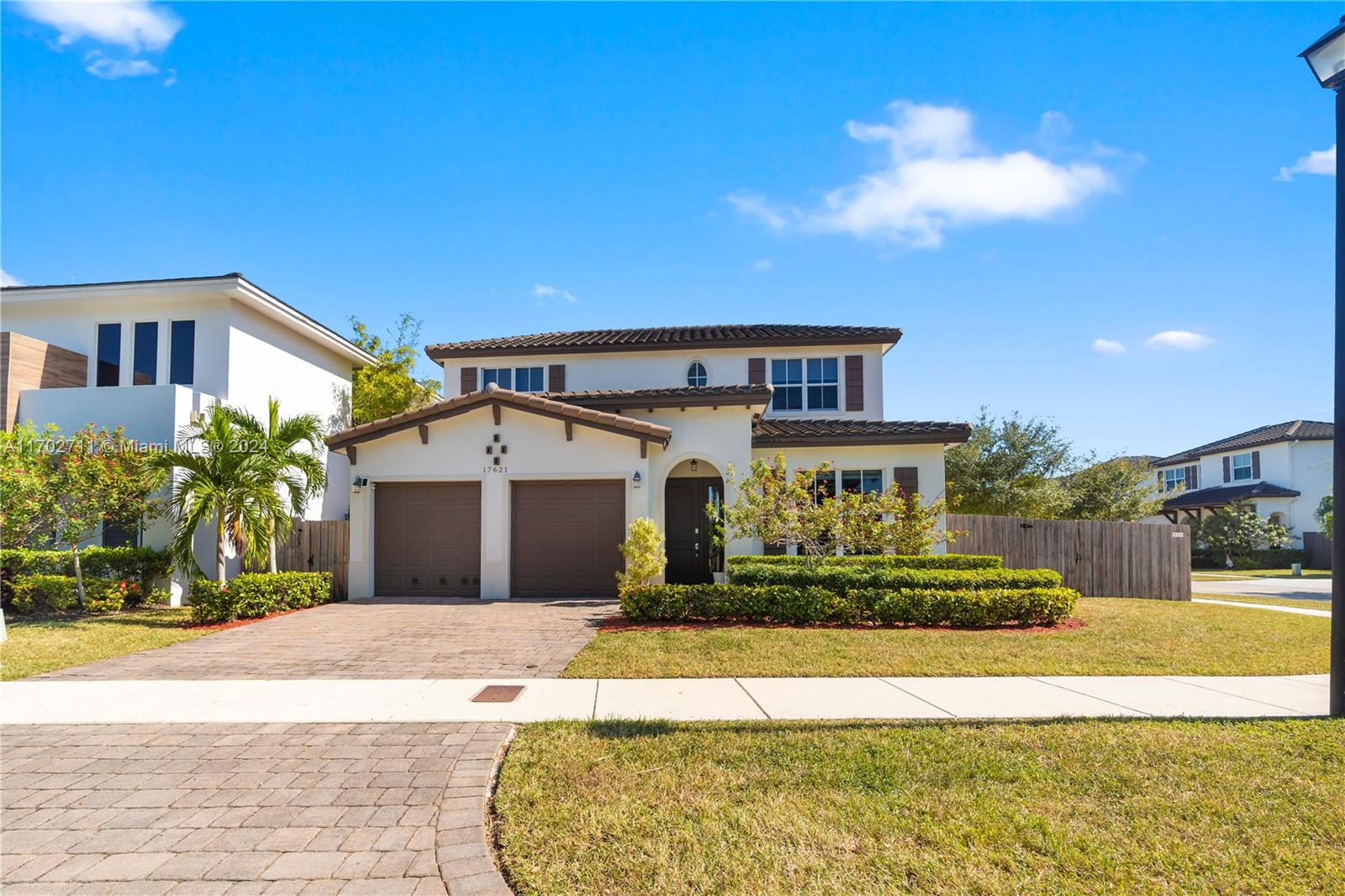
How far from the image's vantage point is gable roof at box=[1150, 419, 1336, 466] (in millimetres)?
36000

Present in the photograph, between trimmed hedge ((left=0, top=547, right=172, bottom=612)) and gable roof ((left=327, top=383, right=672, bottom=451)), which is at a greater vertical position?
gable roof ((left=327, top=383, right=672, bottom=451))

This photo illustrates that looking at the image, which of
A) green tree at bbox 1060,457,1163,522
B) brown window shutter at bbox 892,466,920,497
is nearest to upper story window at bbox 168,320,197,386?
brown window shutter at bbox 892,466,920,497

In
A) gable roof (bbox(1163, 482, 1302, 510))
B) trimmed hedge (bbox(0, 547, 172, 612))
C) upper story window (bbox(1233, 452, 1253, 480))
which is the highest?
upper story window (bbox(1233, 452, 1253, 480))

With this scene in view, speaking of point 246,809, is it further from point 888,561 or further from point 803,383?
A: point 803,383

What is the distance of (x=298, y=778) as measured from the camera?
500cm

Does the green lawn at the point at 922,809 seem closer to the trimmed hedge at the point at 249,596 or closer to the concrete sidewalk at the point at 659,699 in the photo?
the concrete sidewalk at the point at 659,699

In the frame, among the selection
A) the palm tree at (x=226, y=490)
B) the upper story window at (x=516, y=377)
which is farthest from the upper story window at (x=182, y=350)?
the upper story window at (x=516, y=377)

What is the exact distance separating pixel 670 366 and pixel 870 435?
6523 mm

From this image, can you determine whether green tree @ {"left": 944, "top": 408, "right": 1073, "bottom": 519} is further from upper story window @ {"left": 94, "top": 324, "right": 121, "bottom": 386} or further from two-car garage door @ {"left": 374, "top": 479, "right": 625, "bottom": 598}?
upper story window @ {"left": 94, "top": 324, "right": 121, "bottom": 386}

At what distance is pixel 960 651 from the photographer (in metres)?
9.58

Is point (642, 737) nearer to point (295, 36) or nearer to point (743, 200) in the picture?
point (743, 200)

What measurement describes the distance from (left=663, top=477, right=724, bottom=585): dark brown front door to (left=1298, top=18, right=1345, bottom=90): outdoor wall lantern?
510 inches

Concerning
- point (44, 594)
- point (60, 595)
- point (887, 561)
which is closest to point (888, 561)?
point (887, 561)

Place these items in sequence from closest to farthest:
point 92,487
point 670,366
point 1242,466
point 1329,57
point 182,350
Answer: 1. point 1329,57
2. point 92,487
3. point 182,350
4. point 670,366
5. point 1242,466
